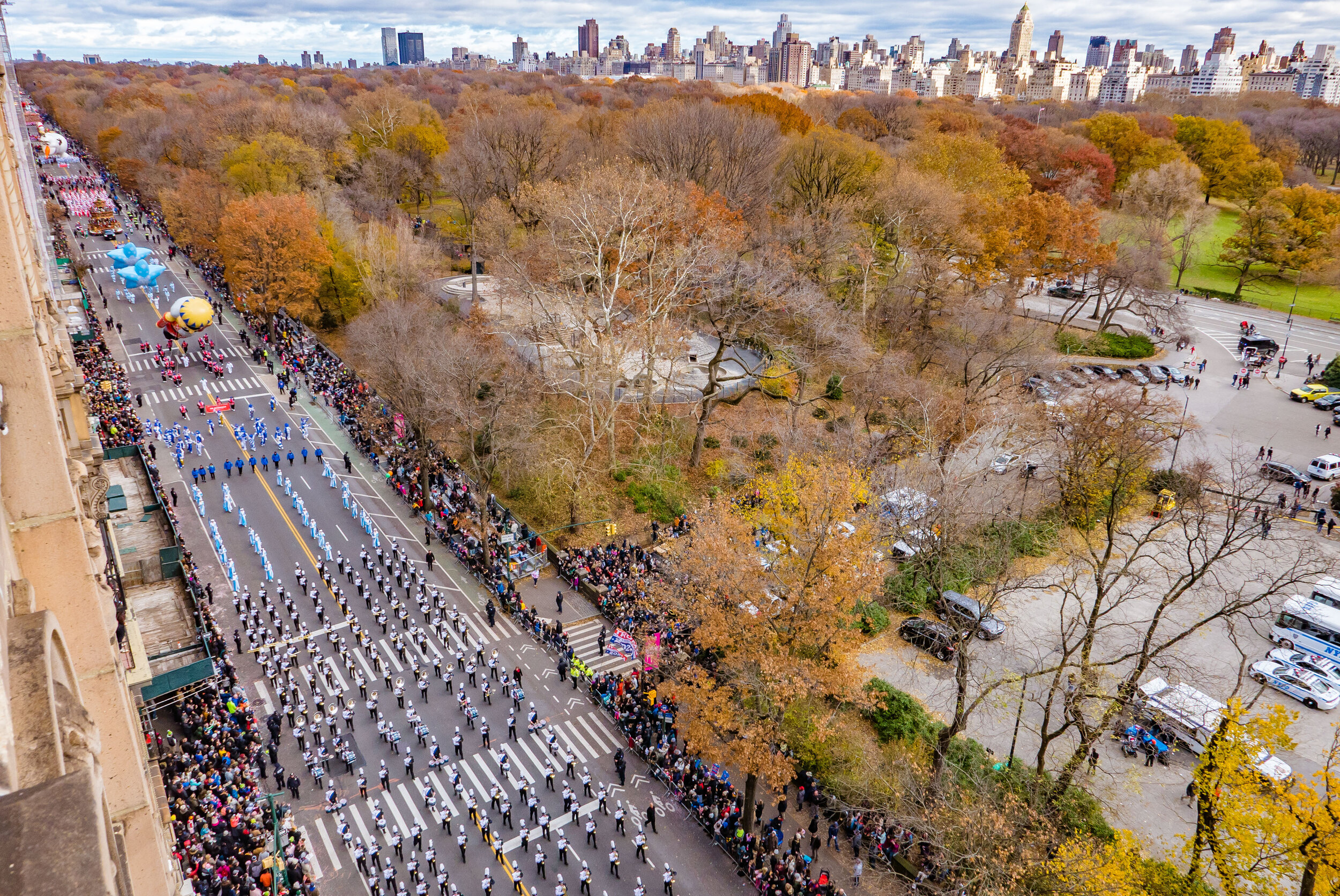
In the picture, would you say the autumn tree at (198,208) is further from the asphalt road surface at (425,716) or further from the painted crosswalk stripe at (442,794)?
the painted crosswalk stripe at (442,794)

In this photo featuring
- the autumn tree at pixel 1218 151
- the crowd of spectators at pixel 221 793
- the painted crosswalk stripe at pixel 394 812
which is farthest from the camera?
the autumn tree at pixel 1218 151

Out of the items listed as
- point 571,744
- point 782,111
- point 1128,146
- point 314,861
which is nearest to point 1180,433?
point 571,744

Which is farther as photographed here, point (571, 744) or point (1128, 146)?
point (1128, 146)

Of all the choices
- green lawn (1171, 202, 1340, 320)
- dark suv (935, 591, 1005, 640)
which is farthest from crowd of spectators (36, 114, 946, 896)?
green lawn (1171, 202, 1340, 320)

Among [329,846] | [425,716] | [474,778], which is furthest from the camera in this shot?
[425,716]

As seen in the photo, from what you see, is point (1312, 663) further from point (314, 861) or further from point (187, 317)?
point (187, 317)

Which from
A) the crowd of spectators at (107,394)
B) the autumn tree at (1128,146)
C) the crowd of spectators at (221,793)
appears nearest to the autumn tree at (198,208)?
the crowd of spectators at (107,394)

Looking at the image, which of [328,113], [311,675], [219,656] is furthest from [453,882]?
[328,113]
